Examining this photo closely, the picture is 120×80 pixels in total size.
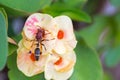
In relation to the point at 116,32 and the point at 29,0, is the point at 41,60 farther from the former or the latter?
the point at 116,32

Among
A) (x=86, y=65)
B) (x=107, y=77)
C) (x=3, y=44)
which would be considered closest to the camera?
(x=3, y=44)

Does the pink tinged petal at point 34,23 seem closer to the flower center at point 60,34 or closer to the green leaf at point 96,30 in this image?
the flower center at point 60,34

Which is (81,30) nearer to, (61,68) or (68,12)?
(68,12)

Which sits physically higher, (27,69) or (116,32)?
(27,69)

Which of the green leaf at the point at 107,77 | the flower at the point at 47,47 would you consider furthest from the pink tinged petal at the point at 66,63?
the green leaf at the point at 107,77

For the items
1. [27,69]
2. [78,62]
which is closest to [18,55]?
[27,69]

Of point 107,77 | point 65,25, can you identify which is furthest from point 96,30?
point 65,25

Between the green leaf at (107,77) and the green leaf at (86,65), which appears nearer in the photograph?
the green leaf at (86,65)
